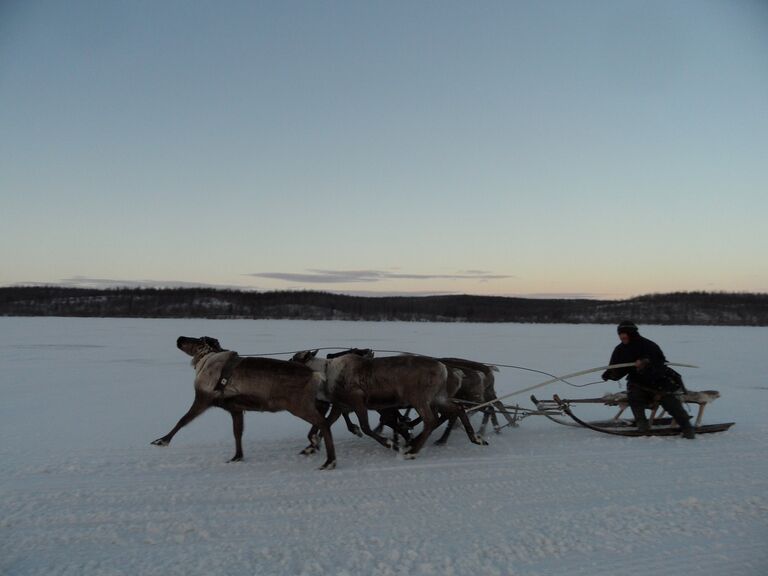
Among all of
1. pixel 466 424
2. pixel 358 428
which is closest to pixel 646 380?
pixel 466 424

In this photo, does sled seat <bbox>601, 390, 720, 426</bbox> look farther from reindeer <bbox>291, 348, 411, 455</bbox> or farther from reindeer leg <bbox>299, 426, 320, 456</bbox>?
reindeer leg <bbox>299, 426, 320, 456</bbox>

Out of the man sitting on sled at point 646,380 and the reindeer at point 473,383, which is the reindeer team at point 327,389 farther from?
the man sitting on sled at point 646,380

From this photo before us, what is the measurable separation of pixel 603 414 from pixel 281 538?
7.15m

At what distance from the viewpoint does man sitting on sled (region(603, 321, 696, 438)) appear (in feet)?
25.0

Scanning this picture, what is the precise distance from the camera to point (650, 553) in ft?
13.1

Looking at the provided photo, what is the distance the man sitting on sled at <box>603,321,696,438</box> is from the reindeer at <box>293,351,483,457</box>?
3.01 metres

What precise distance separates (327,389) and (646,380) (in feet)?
15.0

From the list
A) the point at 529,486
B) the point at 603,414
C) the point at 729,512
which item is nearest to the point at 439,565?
the point at 529,486

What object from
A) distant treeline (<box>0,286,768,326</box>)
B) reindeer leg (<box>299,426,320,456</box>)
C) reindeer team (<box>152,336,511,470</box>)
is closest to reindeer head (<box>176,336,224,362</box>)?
reindeer team (<box>152,336,511,470</box>)

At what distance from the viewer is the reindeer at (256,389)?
20.3ft

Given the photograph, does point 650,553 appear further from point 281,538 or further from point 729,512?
point 281,538

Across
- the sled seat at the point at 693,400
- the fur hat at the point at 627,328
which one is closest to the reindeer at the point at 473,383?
the sled seat at the point at 693,400

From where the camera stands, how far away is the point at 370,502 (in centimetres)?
498

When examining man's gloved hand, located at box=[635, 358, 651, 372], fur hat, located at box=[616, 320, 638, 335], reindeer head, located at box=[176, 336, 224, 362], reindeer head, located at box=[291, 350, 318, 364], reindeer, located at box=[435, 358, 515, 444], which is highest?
fur hat, located at box=[616, 320, 638, 335]
